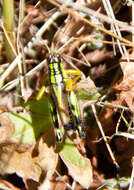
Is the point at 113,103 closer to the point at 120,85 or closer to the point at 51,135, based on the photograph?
the point at 120,85

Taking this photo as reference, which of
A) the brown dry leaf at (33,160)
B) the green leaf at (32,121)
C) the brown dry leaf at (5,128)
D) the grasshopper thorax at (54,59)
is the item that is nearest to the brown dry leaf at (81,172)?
the brown dry leaf at (33,160)

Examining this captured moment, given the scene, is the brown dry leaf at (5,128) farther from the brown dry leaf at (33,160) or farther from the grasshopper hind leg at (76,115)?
the grasshopper hind leg at (76,115)

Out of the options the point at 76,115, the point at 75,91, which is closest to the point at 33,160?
the point at 76,115

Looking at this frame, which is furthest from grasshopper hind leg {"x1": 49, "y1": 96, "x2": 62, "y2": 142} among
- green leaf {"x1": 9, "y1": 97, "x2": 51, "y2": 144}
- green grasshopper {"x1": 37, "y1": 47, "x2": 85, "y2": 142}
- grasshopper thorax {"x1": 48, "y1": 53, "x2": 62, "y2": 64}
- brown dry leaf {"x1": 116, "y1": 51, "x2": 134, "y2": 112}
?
brown dry leaf {"x1": 116, "y1": 51, "x2": 134, "y2": 112}

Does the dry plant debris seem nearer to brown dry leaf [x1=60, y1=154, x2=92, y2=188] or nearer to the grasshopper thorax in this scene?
brown dry leaf [x1=60, y1=154, x2=92, y2=188]

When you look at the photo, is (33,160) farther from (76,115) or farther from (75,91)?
(75,91)

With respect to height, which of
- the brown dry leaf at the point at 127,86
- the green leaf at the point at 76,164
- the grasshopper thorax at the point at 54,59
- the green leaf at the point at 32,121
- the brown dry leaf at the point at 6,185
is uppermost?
the grasshopper thorax at the point at 54,59

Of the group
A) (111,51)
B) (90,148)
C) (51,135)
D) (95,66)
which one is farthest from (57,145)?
(111,51)
